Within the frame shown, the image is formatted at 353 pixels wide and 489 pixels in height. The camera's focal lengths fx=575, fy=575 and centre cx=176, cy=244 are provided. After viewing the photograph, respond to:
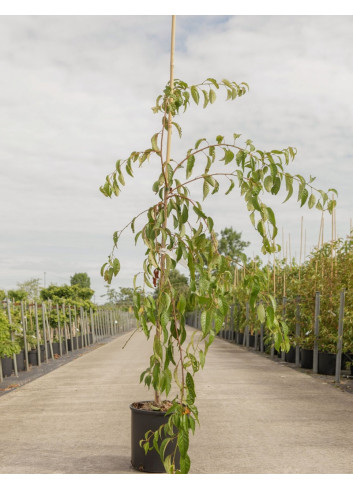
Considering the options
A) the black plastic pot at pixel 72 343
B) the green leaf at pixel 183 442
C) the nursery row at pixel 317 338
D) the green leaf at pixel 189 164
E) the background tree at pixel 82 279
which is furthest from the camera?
the background tree at pixel 82 279

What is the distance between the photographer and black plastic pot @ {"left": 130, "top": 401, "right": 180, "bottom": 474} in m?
4.47

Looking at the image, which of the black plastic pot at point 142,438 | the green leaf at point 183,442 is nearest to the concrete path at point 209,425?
the black plastic pot at point 142,438

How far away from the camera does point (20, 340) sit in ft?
46.3

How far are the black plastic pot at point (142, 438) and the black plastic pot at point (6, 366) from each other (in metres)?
8.10

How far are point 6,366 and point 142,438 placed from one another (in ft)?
28.1

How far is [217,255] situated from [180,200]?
0.58 meters

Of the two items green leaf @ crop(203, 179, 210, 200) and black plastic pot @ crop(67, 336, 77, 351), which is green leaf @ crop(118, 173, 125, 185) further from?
black plastic pot @ crop(67, 336, 77, 351)

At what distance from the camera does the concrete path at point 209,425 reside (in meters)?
5.18

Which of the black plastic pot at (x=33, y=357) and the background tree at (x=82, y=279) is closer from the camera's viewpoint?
the black plastic pot at (x=33, y=357)

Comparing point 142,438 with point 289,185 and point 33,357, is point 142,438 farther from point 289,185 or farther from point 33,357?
point 33,357

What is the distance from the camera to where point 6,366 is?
12422 mm

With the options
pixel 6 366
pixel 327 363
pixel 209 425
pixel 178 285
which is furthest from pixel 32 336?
pixel 178 285

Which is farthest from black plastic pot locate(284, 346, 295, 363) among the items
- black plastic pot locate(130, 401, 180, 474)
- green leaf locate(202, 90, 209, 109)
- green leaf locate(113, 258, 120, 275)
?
green leaf locate(202, 90, 209, 109)

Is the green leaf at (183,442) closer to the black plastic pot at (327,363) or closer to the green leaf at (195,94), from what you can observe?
the green leaf at (195,94)
